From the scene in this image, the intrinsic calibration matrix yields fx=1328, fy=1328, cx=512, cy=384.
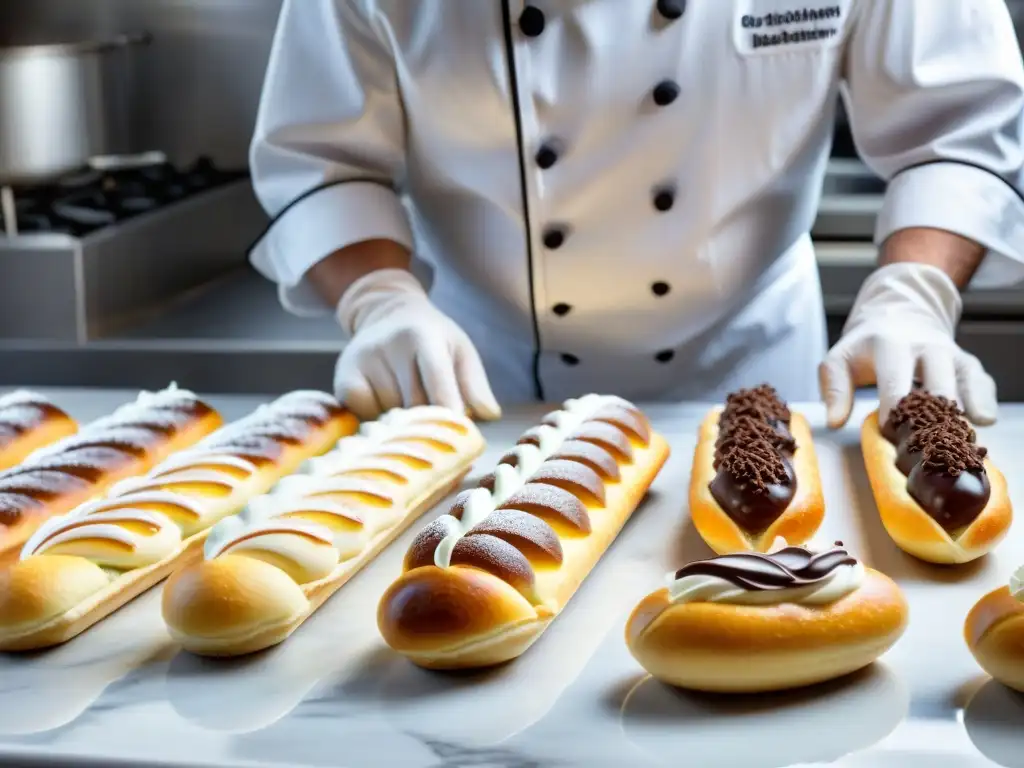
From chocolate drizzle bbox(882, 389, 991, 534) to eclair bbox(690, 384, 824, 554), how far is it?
122 mm

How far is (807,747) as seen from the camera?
119 cm

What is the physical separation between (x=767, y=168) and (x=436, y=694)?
1.38m

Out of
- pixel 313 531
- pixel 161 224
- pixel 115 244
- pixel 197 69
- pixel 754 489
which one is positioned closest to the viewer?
pixel 313 531

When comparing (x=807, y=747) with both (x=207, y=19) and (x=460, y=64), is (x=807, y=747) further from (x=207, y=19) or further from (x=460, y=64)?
(x=207, y=19)

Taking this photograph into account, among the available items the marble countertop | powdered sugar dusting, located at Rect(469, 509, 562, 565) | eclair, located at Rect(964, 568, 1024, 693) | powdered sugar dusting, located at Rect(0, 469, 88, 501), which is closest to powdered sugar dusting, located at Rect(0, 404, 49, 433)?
powdered sugar dusting, located at Rect(0, 469, 88, 501)

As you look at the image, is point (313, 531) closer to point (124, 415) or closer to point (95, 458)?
point (95, 458)

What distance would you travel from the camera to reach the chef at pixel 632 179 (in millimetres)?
2254

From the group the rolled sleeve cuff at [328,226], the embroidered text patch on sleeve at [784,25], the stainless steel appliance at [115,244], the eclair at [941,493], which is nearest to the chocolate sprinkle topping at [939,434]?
the eclair at [941,493]

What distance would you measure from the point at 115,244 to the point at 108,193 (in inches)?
19.4

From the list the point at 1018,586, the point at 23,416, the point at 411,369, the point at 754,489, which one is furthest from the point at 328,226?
the point at 1018,586

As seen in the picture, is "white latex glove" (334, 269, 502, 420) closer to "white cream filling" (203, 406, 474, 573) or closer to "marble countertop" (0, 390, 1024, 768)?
"white cream filling" (203, 406, 474, 573)

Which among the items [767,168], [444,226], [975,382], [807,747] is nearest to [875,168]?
[767,168]

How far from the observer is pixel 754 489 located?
1.62m

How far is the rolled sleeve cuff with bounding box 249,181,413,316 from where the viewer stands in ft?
8.02
